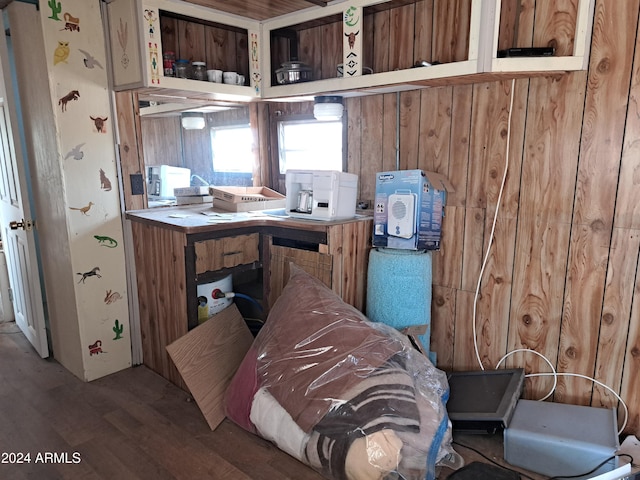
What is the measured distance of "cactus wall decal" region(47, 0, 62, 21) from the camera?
227cm

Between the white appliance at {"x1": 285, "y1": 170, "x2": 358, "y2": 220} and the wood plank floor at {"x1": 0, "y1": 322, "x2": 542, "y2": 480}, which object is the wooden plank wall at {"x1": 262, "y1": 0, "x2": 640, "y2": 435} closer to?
the white appliance at {"x1": 285, "y1": 170, "x2": 358, "y2": 220}

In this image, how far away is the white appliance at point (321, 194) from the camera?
2406mm

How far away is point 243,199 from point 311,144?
2.21ft

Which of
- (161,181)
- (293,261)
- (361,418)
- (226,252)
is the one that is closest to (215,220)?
(226,252)

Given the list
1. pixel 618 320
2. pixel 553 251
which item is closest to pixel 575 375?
pixel 618 320

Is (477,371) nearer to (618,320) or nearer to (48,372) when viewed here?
(618,320)

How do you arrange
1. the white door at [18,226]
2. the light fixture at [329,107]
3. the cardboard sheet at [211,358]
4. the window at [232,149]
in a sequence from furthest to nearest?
the window at [232,149] → the light fixture at [329,107] → the white door at [18,226] → the cardboard sheet at [211,358]

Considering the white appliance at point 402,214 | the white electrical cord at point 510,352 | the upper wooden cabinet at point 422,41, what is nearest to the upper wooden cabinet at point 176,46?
the upper wooden cabinet at point 422,41

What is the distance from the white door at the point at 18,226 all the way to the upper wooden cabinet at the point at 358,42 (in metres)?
0.72

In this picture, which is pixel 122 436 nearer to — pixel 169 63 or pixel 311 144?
pixel 169 63

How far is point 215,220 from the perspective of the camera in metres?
2.51

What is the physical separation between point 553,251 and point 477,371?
746 mm

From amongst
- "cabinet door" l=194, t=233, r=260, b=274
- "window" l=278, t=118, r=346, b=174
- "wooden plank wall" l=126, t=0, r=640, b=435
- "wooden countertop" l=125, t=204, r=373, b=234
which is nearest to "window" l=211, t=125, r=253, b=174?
"window" l=278, t=118, r=346, b=174

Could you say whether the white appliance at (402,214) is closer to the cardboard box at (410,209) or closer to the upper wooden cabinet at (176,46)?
the cardboard box at (410,209)
